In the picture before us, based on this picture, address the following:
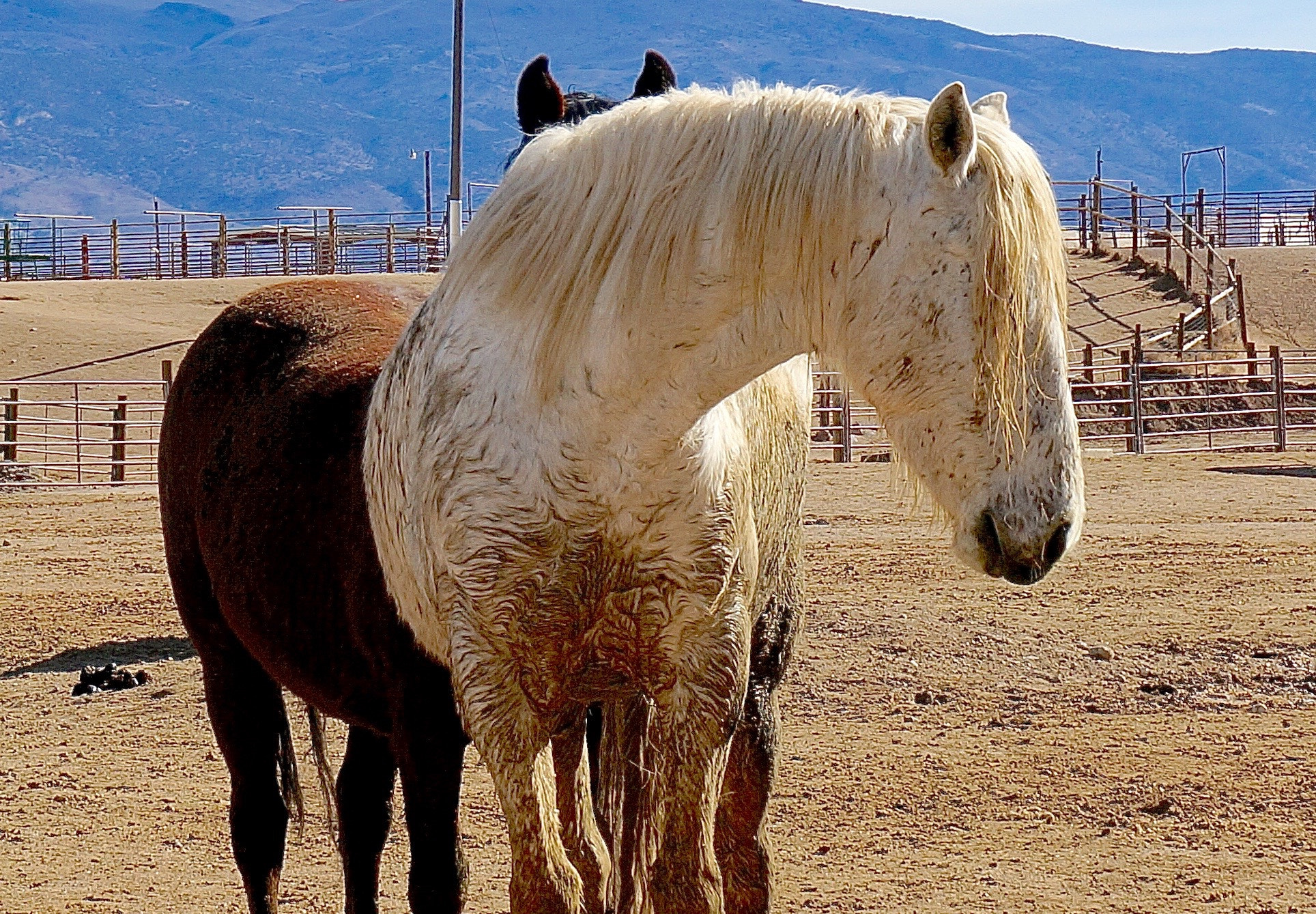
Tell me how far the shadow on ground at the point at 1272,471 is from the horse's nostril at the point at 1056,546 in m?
13.5

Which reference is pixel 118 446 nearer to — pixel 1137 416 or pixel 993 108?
pixel 1137 416

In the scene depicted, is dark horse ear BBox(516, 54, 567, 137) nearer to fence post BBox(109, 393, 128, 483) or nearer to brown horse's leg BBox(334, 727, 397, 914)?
brown horse's leg BBox(334, 727, 397, 914)

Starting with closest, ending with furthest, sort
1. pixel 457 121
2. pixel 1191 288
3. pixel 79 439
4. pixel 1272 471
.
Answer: pixel 1272 471 → pixel 79 439 → pixel 457 121 → pixel 1191 288

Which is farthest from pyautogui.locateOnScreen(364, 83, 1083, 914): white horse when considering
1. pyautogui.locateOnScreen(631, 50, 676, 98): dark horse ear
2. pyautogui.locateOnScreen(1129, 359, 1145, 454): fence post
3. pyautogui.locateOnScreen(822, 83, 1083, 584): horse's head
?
pyautogui.locateOnScreen(1129, 359, 1145, 454): fence post

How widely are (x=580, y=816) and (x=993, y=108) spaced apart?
143 centimetres

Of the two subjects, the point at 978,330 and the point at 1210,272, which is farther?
the point at 1210,272

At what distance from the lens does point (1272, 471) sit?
14.8 metres

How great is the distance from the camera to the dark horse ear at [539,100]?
3.16m

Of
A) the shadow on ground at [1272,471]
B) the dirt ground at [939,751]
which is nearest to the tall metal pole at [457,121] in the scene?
the shadow on ground at [1272,471]

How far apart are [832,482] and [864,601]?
6134 millimetres

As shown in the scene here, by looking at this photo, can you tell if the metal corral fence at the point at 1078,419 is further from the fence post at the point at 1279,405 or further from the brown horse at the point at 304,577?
the brown horse at the point at 304,577

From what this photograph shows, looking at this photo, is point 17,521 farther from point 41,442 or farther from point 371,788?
point 371,788

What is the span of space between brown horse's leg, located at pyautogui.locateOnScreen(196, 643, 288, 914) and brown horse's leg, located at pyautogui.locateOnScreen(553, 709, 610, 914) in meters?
1.24

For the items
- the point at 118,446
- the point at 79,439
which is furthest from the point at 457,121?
the point at 79,439
